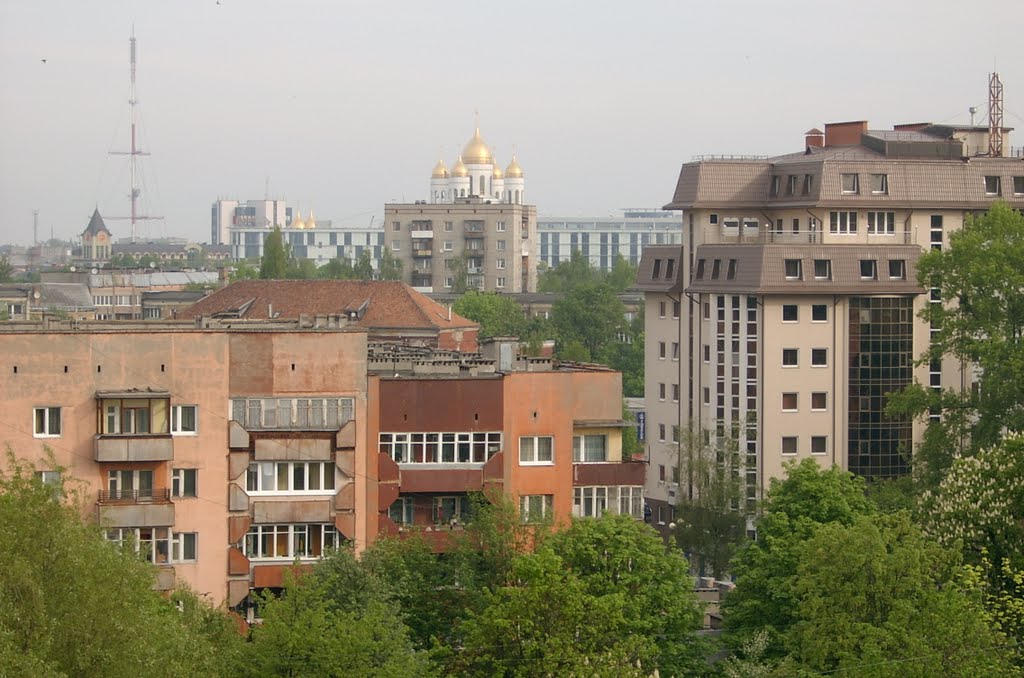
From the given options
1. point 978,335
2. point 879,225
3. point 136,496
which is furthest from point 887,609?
point 879,225

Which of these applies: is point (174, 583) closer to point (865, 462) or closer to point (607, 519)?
point (607, 519)

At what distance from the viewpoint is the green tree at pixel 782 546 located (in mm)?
45719

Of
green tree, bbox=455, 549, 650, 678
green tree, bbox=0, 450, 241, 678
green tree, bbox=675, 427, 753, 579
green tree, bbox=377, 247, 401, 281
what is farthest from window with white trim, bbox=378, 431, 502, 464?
green tree, bbox=377, 247, 401, 281

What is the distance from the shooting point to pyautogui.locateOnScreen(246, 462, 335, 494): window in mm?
45531

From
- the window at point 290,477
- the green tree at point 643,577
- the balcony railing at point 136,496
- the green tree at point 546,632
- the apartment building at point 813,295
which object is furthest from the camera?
the apartment building at point 813,295

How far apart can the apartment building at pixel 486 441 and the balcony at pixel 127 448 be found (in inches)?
176

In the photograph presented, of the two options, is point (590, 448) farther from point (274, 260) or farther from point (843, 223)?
point (274, 260)

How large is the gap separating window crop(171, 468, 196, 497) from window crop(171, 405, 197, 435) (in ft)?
2.43

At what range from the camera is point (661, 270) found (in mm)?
75750

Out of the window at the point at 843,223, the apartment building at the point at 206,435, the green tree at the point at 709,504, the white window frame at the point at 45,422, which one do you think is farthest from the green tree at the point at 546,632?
the window at the point at 843,223

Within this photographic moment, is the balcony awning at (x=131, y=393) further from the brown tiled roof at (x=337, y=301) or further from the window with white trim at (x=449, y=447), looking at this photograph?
the brown tiled roof at (x=337, y=301)

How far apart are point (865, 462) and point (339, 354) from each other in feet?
94.3

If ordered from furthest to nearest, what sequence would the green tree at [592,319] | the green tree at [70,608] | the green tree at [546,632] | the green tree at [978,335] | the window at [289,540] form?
the green tree at [592,319]
the green tree at [978,335]
the window at [289,540]
the green tree at [546,632]
the green tree at [70,608]

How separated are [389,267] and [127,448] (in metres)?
124
